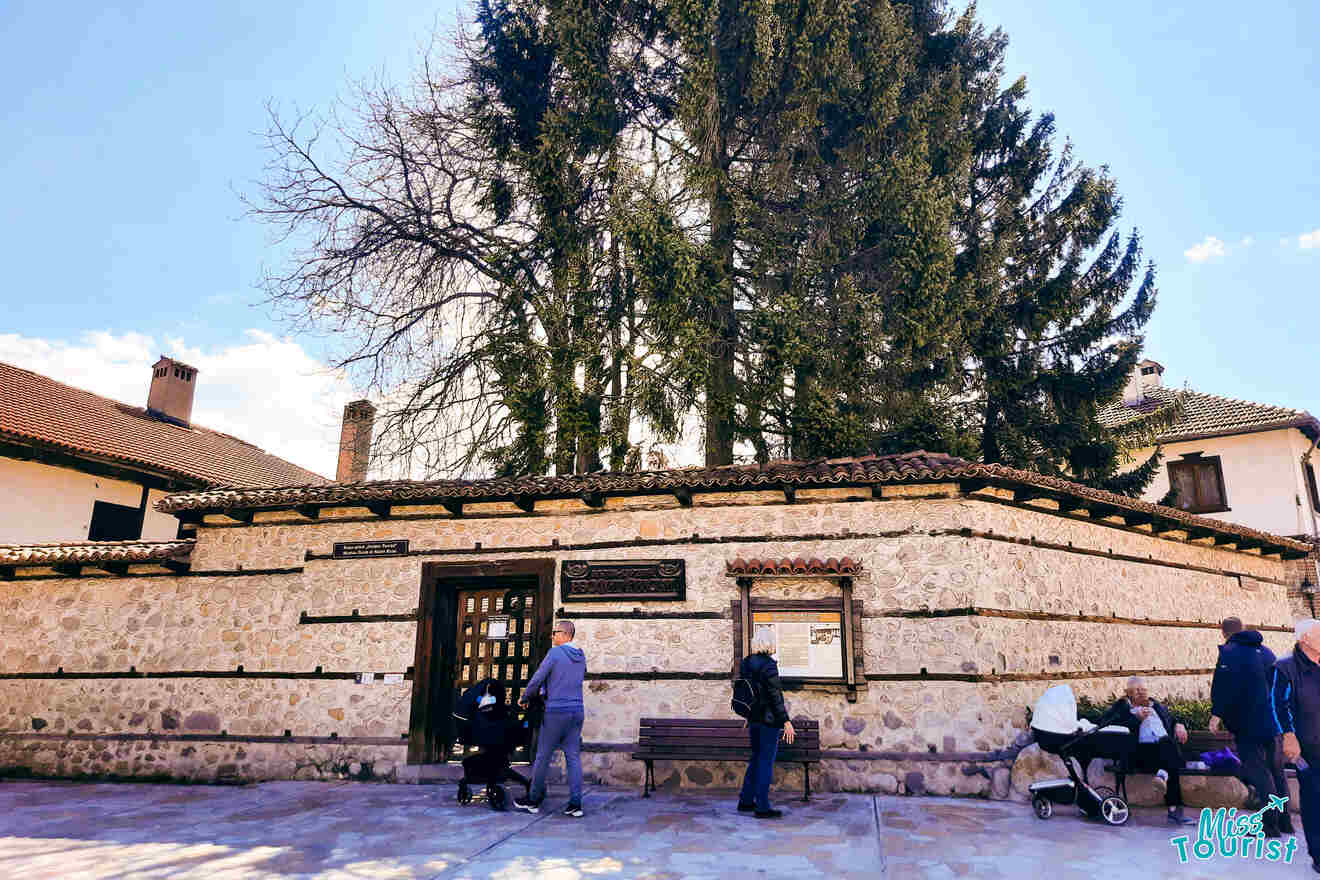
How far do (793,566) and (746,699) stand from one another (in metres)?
2.05

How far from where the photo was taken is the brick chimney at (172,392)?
2144 cm

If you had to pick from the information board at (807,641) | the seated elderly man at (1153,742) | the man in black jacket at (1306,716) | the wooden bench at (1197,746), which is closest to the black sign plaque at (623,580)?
the information board at (807,641)

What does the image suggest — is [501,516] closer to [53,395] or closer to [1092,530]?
[1092,530]

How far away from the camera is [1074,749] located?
666cm

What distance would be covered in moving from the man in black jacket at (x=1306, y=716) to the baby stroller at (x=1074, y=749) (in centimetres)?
135

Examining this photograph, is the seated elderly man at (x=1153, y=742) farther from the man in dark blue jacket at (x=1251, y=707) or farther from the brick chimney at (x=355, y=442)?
the brick chimney at (x=355, y=442)

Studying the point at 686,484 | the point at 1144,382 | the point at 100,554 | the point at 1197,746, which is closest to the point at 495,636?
the point at 686,484

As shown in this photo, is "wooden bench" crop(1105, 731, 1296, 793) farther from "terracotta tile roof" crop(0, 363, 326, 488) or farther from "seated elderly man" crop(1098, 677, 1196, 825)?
"terracotta tile roof" crop(0, 363, 326, 488)

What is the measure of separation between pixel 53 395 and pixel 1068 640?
20.5 meters

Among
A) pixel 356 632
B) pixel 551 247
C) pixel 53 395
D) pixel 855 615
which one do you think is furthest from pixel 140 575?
pixel 53 395

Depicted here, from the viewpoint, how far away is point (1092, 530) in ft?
32.7

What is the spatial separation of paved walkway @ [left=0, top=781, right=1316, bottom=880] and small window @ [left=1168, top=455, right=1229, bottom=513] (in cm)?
1577

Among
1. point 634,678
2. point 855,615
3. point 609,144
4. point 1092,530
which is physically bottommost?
point 634,678

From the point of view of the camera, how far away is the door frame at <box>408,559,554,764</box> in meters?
9.23
